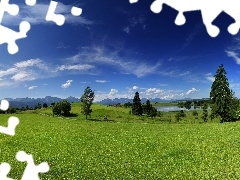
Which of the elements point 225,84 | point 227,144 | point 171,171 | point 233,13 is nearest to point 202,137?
point 227,144

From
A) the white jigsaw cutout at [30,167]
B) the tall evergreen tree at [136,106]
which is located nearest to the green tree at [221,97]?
the tall evergreen tree at [136,106]

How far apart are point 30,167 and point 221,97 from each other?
92370 millimetres

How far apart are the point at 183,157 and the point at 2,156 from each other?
1584cm

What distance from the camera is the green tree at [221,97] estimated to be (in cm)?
9531

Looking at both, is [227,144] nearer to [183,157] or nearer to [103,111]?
[183,157]

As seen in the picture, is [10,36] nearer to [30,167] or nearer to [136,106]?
[30,167]

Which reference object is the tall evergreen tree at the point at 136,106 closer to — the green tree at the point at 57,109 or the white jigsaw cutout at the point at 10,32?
the green tree at the point at 57,109

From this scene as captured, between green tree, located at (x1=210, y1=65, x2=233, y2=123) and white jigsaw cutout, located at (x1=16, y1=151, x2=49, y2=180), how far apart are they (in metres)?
91.7

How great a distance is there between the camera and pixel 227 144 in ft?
104

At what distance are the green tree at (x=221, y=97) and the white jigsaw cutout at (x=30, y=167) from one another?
91705mm

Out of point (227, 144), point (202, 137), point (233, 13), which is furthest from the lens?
point (202, 137)

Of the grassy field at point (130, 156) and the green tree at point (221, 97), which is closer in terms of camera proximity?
the grassy field at point (130, 156)

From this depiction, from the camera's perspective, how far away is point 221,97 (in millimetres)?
95688

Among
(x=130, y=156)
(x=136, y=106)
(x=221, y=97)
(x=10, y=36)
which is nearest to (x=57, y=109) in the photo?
(x=136, y=106)
